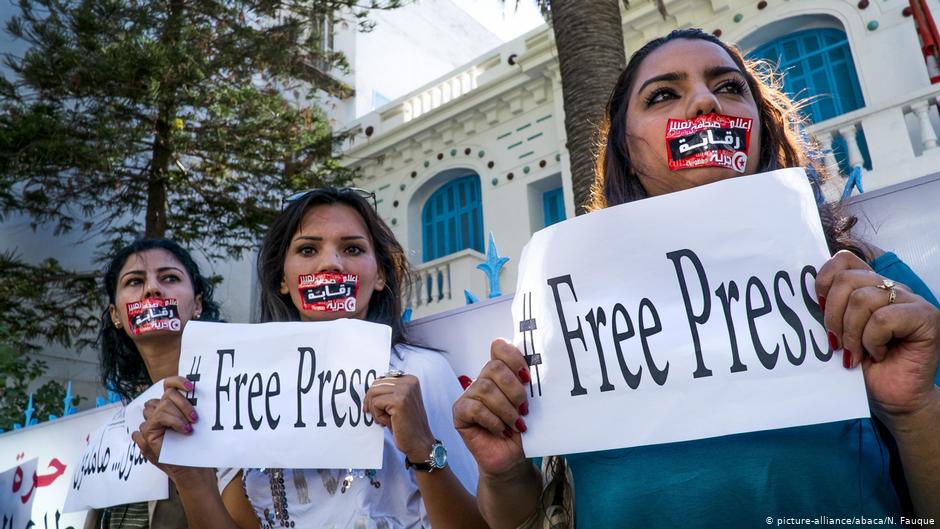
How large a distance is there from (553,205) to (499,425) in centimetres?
1044

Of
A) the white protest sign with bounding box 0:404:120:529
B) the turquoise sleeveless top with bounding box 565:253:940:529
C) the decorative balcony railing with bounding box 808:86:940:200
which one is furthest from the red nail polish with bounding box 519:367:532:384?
the decorative balcony railing with bounding box 808:86:940:200

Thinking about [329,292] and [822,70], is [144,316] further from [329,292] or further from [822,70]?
[822,70]

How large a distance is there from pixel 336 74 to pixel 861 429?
51.9ft

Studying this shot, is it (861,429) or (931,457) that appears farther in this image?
(861,429)

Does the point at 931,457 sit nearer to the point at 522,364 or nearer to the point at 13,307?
the point at 522,364

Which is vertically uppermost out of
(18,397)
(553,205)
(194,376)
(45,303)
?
(553,205)

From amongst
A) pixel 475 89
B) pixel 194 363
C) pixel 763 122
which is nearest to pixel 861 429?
pixel 763 122

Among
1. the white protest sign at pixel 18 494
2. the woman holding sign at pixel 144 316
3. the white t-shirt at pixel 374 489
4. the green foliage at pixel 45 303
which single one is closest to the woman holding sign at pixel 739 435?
the white t-shirt at pixel 374 489

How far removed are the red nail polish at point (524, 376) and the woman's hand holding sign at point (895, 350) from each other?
0.56 m

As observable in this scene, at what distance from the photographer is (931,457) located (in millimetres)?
1157

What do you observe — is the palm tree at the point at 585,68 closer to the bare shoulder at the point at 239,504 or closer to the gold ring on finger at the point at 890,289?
the bare shoulder at the point at 239,504

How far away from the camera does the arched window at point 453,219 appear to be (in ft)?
41.3

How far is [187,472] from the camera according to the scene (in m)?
2.17

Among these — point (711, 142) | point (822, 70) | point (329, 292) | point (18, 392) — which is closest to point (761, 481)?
point (711, 142)
